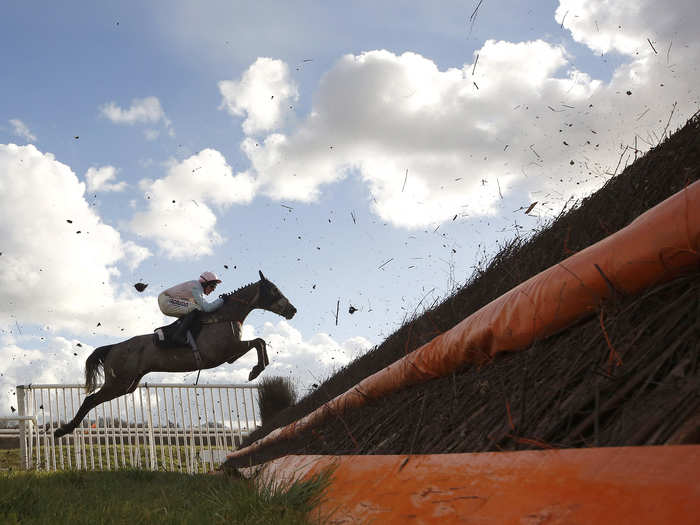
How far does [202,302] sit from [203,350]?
2.69 feet

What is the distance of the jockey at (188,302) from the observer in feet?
31.0

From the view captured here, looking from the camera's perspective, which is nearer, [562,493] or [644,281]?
[562,493]

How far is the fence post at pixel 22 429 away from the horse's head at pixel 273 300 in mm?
7535

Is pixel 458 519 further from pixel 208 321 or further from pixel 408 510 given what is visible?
pixel 208 321

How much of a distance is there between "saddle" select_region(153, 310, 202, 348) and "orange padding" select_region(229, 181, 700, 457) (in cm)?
758

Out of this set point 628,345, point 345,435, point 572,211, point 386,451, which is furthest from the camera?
point 572,211

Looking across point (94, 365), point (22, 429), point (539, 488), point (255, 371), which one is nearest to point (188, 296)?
point (255, 371)

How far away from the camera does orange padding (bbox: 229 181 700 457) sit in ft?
4.58

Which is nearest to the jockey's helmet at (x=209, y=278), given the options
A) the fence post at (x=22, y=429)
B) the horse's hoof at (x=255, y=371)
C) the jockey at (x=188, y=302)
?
the jockey at (x=188, y=302)

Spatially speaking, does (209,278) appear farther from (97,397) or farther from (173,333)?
(97,397)

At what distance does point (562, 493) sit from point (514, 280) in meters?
2.06

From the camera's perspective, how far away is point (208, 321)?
955 cm

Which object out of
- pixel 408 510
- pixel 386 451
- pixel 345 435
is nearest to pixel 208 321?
pixel 345 435

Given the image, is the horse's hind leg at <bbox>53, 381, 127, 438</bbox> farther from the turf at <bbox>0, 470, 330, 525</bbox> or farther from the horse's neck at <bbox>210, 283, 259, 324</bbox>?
the turf at <bbox>0, 470, 330, 525</bbox>
